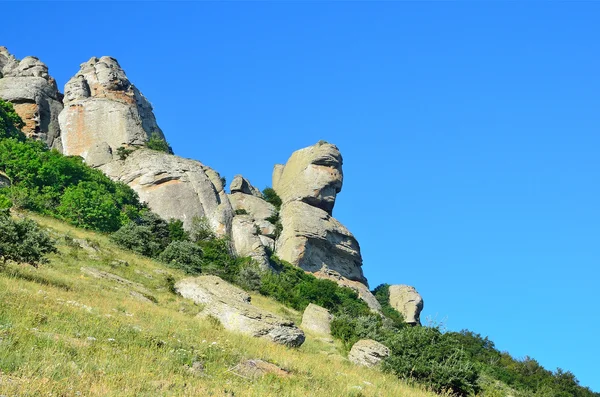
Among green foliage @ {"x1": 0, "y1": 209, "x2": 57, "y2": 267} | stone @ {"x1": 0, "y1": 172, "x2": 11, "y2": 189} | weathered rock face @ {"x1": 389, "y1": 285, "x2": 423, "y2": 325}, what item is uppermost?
weathered rock face @ {"x1": 389, "y1": 285, "x2": 423, "y2": 325}

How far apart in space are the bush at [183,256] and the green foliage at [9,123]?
2302 centimetres

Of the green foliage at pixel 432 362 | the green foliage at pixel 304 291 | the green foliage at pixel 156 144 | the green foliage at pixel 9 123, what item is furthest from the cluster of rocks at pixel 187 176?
the green foliage at pixel 432 362

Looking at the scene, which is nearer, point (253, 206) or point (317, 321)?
point (317, 321)

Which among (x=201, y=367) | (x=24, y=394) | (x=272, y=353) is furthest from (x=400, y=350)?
(x=24, y=394)

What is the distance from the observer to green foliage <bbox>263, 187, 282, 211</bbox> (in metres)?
85.6

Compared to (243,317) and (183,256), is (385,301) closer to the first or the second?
(183,256)

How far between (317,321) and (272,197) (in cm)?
5139

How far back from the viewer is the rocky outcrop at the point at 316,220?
243 ft

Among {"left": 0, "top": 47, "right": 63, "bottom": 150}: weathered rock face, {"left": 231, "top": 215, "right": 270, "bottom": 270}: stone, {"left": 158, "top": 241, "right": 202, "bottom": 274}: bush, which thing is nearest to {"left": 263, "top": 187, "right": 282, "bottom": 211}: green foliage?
{"left": 231, "top": 215, "right": 270, "bottom": 270}: stone

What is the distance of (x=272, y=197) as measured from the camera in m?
87.1

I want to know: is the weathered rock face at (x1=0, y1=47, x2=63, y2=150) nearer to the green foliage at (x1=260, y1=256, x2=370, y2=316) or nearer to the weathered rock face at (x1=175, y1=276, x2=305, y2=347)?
the green foliage at (x1=260, y1=256, x2=370, y2=316)

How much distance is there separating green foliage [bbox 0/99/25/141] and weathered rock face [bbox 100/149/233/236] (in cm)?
918

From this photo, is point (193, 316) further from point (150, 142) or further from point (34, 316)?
point (150, 142)

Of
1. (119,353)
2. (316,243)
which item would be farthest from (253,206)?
(119,353)
